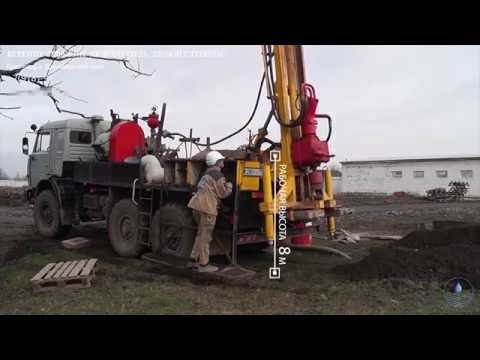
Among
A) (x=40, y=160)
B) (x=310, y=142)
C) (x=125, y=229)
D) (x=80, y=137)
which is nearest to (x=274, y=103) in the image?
(x=310, y=142)

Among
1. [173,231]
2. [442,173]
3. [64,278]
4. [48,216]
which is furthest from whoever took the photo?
[442,173]

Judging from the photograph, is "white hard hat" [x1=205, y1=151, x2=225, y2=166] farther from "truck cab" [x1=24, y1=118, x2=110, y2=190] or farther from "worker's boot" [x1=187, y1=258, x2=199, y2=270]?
"truck cab" [x1=24, y1=118, x2=110, y2=190]

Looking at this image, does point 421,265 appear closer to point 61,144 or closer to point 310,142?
point 310,142

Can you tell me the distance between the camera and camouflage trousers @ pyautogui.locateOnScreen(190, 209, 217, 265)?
19.7 feet

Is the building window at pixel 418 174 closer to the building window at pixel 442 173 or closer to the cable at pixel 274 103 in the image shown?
the building window at pixel 442 173

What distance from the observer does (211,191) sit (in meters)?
5.88

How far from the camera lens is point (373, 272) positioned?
5.74 m

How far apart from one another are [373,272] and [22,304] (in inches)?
186

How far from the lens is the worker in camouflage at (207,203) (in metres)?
5.85

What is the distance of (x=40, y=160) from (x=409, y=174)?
29.2m

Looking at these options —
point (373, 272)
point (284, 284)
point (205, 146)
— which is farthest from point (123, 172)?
point (373, 272)

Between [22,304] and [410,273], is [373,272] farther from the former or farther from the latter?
[22,304]

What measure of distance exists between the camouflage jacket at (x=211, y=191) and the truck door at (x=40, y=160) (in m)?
5.66

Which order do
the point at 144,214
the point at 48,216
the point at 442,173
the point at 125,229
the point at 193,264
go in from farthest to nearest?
1. the point at 442,173
2. the point at 48,216
3. the point at 125,229
4. the point at 144,214
5. the point at 193,264
